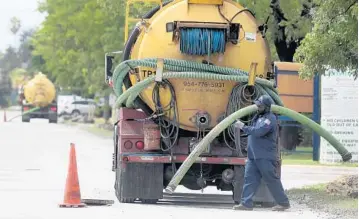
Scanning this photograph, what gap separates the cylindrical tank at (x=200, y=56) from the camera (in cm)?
1541

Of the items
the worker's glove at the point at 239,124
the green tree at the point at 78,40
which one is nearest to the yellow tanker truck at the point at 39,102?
the green tree at the point at 78,40

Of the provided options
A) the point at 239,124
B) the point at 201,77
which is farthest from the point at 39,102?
the point at 239,124

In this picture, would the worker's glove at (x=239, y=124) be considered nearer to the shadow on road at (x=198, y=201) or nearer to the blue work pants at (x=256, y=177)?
the blue work pants at (x=256, y=177)

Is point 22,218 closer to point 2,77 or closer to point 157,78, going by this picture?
point 157,78

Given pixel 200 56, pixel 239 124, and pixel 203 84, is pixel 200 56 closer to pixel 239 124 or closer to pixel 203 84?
pixel 203 84

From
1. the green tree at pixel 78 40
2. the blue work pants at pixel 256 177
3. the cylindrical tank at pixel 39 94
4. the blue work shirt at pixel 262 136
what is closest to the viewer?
the blue work shirt at pixel 262 136

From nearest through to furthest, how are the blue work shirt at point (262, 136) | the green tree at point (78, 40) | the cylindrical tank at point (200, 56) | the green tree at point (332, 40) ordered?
the blue work shirt at point (262, 136)
the cylindrical tank at point (200, 56)
the green tree at point (332, 40)
the green tree at point (78, 40)

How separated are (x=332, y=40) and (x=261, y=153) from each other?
2.80 meters

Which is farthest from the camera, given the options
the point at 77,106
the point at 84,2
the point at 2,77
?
the point at 2,77

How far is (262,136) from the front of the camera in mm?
14492

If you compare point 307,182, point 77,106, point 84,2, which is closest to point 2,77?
point 77,106

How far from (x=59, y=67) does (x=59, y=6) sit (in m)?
7.49

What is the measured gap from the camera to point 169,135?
50.9 feet

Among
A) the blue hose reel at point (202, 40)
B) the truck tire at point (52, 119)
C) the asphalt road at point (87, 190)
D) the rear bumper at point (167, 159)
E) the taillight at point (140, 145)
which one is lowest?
the truck tire at point (52, 119)
